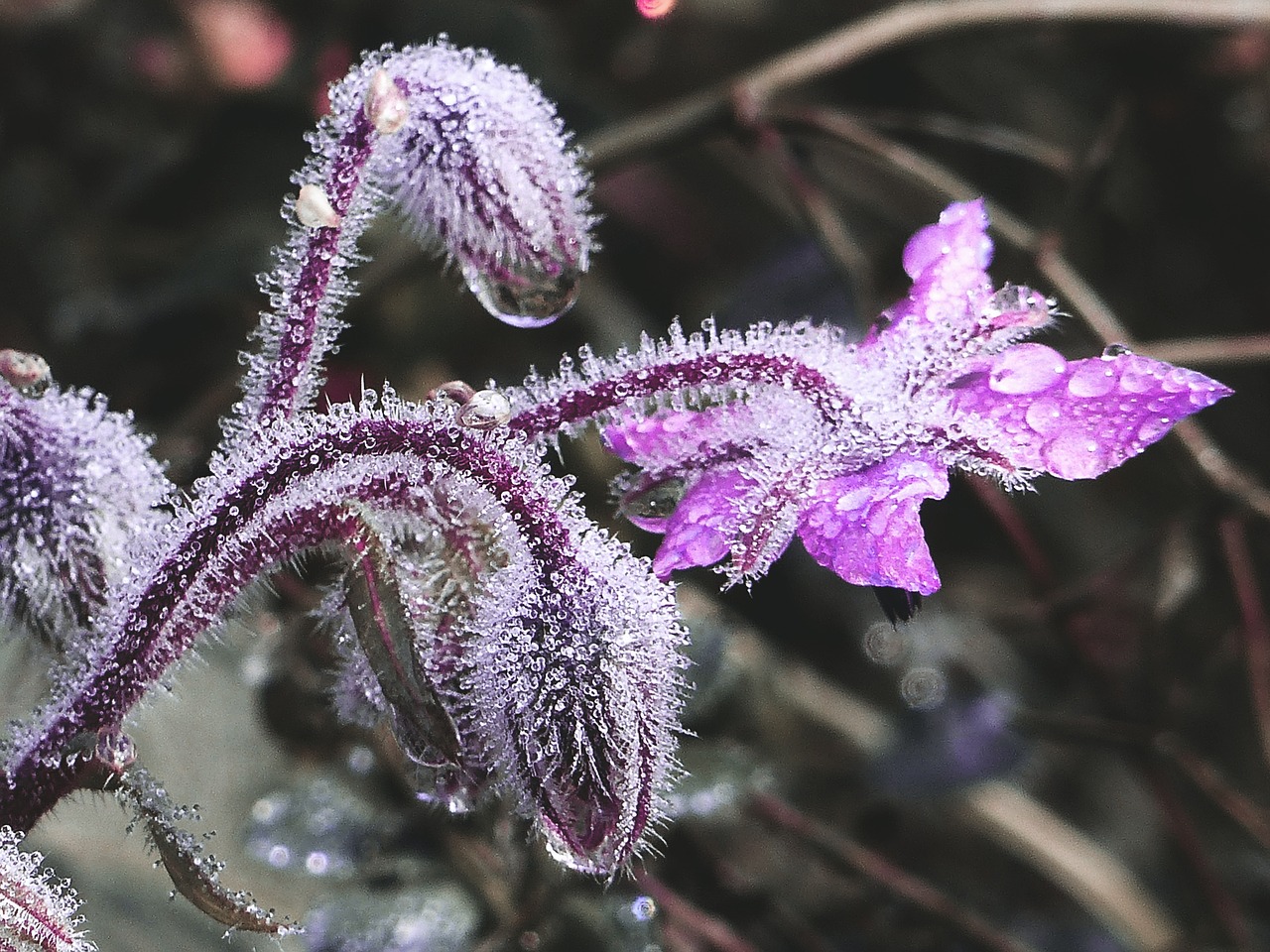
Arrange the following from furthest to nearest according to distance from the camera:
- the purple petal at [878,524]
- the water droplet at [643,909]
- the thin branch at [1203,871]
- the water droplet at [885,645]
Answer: the water droplet at [885,645] < the thin branch at [1203,871] < the water droplet at [643,909] < the purple petal at [878,524]

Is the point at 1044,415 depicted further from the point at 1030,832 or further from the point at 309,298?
the point at 1030,832

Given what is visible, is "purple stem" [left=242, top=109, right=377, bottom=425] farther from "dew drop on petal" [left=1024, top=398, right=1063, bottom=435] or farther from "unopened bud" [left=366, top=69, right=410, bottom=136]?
"dew drop on petal" [left=1024, top=398, right=1063, bottom=435]

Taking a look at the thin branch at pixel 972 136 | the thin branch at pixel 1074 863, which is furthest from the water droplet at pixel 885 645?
the thin branch at pixel 972 136

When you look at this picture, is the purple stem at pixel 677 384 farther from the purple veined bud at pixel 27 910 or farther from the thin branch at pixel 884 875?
the thin branch at pixel 884 875

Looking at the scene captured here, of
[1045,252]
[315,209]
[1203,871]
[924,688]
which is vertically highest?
[1045,252]

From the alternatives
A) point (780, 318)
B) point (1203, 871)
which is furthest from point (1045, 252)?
point (1203, 871)

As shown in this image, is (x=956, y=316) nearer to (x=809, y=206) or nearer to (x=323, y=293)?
(x=323, y=293)
